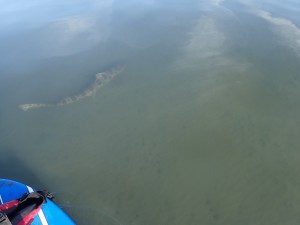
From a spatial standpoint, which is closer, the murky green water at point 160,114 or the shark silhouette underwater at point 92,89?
the murky green water at point 160,114

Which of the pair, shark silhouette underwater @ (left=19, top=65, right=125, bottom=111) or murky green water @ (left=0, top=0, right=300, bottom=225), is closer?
murky green water @ (left=0, top=0, right=300, bottom=225)

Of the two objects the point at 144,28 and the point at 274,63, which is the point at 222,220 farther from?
the point at 144,28

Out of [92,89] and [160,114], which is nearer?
[160,114]

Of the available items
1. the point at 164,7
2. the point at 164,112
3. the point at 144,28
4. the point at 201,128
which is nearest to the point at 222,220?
the point at 201,128
